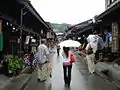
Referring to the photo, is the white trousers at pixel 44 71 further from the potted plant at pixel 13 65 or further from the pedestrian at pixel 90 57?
the pedestrian at pixel 90 57

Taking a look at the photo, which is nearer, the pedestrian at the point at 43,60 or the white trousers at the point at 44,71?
the pedestrian at the point at 43,60

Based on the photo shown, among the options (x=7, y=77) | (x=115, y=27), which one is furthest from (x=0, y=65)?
(x=115, y=27)

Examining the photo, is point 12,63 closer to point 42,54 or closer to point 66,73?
point 42,54

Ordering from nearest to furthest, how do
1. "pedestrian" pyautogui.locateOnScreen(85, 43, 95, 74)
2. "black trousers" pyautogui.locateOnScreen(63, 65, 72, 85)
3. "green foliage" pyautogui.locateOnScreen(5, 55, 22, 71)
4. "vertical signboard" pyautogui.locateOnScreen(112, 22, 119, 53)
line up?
"black trousers" pyautogui.locateOnScreen(63, 65, 72, 85)
"green foliage" pyautogui.locateOnScreen(5, 55, 22, 71)
"pedestrian" pyautogui.locateOnScreen(85, 43, 95, 74)
"vertical signboard" pyautogui.locateOnScreen(112, 22, 119, 53)

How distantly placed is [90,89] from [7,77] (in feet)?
18.0

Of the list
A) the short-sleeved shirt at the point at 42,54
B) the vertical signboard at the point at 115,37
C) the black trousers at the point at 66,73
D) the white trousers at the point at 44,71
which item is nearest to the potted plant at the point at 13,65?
the white trousers at the point at 44,71

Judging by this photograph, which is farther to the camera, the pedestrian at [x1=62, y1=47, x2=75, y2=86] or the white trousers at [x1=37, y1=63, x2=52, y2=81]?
the white trousers at [x1=37, y1=63, x2=52, y2=81]

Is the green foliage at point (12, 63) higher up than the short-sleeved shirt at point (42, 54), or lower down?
lower down

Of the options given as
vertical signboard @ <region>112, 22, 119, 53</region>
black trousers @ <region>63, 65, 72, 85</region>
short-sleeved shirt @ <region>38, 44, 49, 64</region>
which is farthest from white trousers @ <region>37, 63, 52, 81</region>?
vertical signboard @ <region>112, 22, 119, 53</region>

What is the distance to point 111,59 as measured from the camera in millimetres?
30812

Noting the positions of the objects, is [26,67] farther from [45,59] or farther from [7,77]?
[45,59]

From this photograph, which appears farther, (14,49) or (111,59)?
(111,59)

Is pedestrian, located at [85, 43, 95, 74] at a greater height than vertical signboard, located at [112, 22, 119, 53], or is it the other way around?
vertical signboard, located at [112, 22, 119, 53]

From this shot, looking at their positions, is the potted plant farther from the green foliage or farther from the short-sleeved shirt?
the short-sleeved shirt
